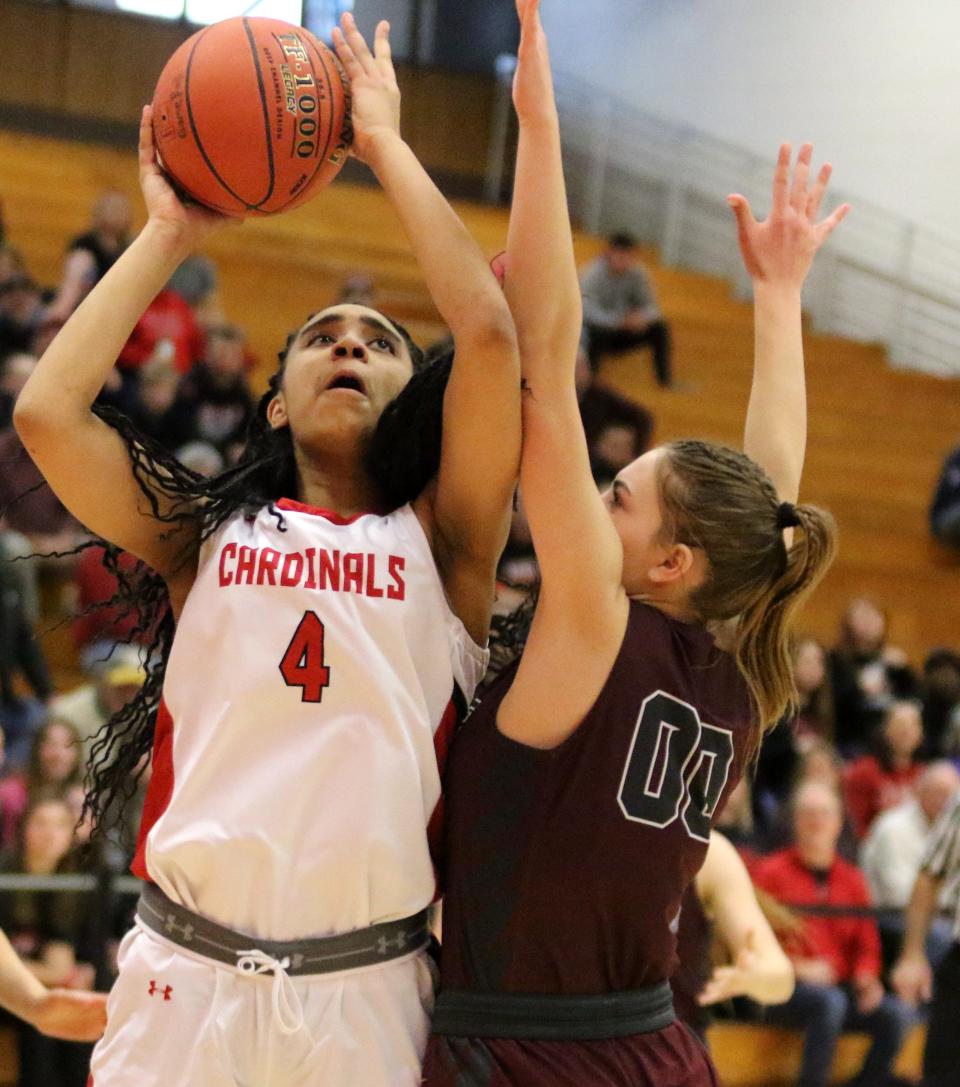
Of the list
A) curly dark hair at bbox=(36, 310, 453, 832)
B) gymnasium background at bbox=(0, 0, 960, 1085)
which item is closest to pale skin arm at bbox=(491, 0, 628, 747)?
curly dark hair at bbox=(36, 310, 453, 832)

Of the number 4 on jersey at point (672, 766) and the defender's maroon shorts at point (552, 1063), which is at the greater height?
A: the number 4 on jersey at point (672, 766)

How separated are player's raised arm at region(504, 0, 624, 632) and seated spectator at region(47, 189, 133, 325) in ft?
17.4

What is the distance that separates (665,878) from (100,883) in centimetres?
289

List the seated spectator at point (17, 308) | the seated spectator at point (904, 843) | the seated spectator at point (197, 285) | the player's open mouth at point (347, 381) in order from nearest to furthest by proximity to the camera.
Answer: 1. the player's open mouth at point (347, 381)
2. the seated spectator at point (904, 843)
3. the seated spectator at point (17, 308)
4. the seated spectator at point (197, 285)

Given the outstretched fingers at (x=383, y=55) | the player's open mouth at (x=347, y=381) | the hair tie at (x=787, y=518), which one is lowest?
the hair tie at (x=787, y=518)

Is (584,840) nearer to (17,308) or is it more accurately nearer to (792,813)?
(792,813)

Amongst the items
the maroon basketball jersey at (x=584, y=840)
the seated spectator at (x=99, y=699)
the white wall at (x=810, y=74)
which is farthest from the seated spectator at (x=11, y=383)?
the white wall at (x=810, y=74)

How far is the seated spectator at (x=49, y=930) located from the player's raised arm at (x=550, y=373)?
3116 millimetres

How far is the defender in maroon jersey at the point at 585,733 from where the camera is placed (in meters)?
2.25

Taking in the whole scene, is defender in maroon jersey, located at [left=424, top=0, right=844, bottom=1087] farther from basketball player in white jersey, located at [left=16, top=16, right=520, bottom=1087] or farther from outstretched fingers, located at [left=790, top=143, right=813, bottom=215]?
outstretched fingers, located at [left=790, top=143, right=813, bottom=215]

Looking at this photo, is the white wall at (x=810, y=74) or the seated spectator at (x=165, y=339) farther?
the white wall at (x=810, y=74)

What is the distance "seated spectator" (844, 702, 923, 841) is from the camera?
7188mm

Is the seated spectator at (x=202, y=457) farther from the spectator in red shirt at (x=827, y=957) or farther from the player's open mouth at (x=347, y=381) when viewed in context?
the player's open mouth at (x=347, y=381)

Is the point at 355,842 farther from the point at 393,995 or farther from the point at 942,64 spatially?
the point at 942,64
